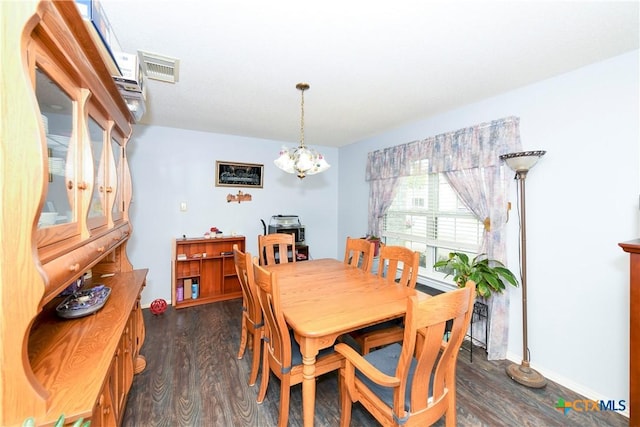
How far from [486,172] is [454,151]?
0.42m

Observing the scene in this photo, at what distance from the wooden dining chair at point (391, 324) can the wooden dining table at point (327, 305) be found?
0.15m

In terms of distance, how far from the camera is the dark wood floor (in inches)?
67.4

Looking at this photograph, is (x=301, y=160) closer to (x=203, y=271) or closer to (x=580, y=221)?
(x=580, y=221)

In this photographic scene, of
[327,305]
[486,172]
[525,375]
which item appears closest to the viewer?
[327,305]

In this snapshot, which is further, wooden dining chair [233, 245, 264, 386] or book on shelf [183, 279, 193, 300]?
book on shelf [183, 279, 193, 300]

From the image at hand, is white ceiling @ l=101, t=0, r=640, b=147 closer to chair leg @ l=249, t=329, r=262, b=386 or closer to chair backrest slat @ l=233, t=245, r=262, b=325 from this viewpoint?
chair backrest slat @ l=233, t=245, r=262, b=325

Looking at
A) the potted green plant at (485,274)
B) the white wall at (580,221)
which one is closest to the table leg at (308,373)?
the potted green plant at (485,274)

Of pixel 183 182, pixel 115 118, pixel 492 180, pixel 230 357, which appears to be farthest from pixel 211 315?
pixel 492 180

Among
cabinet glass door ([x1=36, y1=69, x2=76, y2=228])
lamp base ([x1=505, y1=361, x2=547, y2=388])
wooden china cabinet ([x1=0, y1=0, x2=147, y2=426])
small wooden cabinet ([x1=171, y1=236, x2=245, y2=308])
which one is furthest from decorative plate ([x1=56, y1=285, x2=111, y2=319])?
lamp base ([x1=505, y1=361, x2=547, y2=388])

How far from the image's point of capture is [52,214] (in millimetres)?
944

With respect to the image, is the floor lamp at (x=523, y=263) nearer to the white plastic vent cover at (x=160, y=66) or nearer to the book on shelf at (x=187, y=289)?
the white plastic vent cover at (x=160, y=66)

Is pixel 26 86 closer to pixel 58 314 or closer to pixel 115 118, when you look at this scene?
pixel 115 118

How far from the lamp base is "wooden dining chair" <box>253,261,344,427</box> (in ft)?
5.06

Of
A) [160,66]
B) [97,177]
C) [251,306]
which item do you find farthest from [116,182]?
[251,306]
